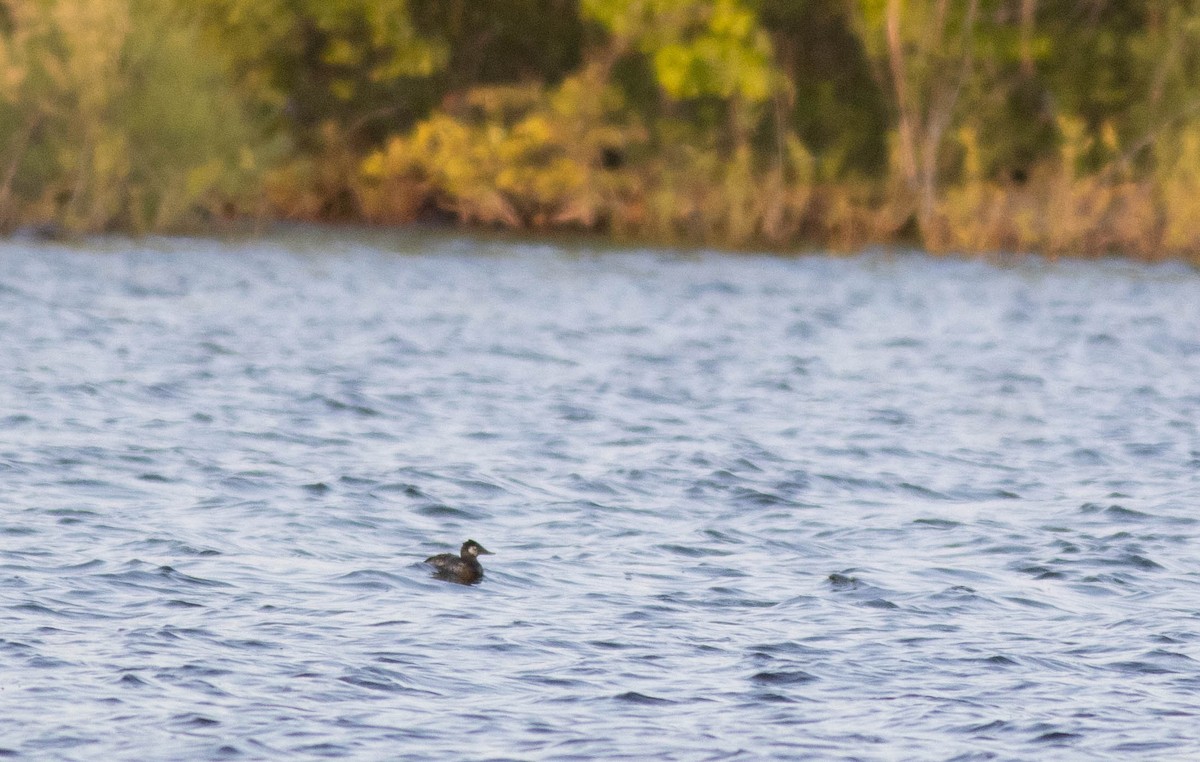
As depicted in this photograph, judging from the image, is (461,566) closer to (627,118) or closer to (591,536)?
(591,536)

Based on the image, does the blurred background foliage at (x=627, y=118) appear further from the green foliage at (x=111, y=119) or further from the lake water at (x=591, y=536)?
the lake water at (x=591, y=536)

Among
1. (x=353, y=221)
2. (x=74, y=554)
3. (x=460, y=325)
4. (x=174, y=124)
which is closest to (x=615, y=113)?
(x=353, y=221)

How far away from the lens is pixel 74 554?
12.5 metres

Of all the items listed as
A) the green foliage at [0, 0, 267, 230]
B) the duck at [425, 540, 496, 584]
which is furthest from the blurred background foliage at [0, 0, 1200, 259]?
the duck at [425, 540, 496, 584]

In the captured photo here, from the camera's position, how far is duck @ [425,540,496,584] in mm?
12141

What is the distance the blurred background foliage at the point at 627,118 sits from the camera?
128 ft

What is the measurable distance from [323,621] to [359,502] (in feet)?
13.1

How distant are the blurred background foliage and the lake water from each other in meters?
9.74

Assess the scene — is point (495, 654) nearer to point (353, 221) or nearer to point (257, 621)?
point (257, 621)

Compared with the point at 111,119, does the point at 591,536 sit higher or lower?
lower

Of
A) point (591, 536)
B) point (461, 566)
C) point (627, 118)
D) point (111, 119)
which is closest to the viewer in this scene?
point (461, 566)

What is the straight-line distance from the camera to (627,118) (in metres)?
50.3

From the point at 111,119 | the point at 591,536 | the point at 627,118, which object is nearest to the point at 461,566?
the point at 591,536

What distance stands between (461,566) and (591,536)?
1887 millimetres
